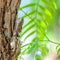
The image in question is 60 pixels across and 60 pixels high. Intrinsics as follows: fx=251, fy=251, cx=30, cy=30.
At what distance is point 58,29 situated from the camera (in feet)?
9.48

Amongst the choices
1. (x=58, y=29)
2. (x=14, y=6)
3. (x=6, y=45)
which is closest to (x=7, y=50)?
(x=6, y=45)

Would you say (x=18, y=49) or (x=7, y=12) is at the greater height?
(x=7, y=12)

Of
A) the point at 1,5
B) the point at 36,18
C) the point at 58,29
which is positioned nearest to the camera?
the point at 1,5

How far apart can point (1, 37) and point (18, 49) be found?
0.22ft

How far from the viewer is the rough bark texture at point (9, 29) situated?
27.7 inches

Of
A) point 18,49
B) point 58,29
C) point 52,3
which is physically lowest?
point 58,29

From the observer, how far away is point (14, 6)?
72 centimetres

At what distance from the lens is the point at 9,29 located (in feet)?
2.39

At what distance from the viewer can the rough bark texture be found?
2.31 ft

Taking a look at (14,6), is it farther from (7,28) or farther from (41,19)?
(41,19)

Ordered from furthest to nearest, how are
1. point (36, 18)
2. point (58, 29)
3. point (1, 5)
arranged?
point (58, 29)
point (36, 18)
point (1, 5)

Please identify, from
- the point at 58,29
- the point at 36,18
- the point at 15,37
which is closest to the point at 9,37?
the point at 15,37

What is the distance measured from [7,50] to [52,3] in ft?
1.16

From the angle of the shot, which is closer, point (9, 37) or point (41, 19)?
point (9, 37)
